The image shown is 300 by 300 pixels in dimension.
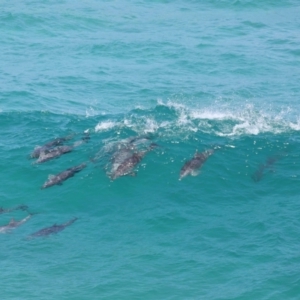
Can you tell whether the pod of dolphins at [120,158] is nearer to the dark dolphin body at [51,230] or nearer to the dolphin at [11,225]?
the dolphin at [11,225]

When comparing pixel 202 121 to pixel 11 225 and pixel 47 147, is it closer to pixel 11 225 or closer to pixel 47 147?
pixel 47 147

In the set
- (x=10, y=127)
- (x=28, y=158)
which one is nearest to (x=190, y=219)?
(x=28, y=158)

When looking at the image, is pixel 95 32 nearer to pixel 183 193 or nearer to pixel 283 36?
pixel 283 36

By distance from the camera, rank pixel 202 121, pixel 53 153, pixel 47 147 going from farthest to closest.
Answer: pixel 202 121 → pixel 47 147 → pixel 53 153

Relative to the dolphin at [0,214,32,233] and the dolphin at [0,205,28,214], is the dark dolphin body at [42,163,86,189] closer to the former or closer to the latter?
the dolphin at [0,205,28,214]

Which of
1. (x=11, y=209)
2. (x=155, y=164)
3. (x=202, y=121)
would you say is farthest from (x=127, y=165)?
(x=202, y=121)
